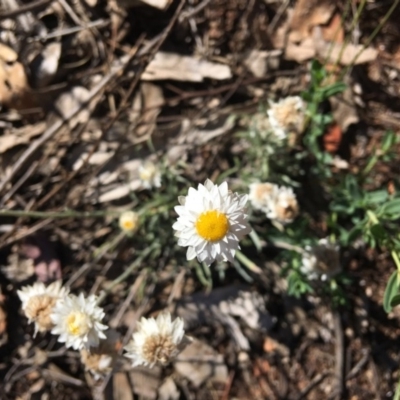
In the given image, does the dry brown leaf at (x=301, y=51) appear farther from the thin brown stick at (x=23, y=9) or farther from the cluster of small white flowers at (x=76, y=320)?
the cluster of small white flowers at (x=76, y=320)

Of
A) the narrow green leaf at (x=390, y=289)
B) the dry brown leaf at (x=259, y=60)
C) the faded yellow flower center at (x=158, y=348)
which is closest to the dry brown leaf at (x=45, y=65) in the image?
the dry brown leaf at (x=259, y=60)

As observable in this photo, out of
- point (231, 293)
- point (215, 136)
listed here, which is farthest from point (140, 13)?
point (231, 293)

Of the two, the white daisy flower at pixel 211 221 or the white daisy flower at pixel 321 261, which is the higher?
the white daisy flower at pixel 211 221

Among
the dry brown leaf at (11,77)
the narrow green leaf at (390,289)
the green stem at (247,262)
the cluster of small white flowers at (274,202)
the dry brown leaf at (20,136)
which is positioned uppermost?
the dry brown leaf at (11,77)

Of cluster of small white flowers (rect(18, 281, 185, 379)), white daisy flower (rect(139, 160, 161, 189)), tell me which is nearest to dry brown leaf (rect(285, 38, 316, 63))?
white daisy flower (rect(139, 160, 161, 189))

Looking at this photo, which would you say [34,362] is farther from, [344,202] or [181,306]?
[344,202]

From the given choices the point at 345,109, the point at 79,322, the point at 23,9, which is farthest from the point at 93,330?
the point at 345,109
